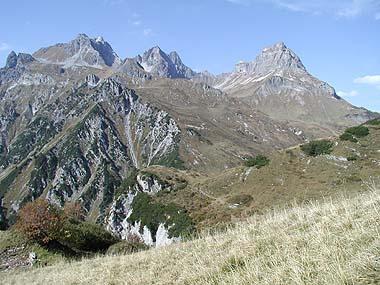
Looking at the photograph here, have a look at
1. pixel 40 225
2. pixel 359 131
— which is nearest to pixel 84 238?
pixel 40 225

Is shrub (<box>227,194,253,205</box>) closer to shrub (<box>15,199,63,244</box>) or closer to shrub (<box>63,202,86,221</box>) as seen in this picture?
shrub (<box>63,202,86,221</box>)

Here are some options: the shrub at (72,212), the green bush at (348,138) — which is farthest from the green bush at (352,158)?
the shrub at (72,212)

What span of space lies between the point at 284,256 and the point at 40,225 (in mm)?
32924

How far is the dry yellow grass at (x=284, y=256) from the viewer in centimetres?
685

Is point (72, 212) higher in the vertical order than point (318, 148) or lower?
lower

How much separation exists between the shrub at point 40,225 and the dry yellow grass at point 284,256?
940 inches

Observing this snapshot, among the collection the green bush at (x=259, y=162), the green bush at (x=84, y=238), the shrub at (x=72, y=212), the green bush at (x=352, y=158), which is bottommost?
the green bush at (x=84, y=238)

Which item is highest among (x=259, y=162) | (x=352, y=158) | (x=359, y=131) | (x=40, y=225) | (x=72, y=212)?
(x=359, y=131)

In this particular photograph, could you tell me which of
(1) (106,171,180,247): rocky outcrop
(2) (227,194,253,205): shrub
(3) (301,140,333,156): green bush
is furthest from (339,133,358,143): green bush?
(1) (106,171,180,247): rocky outcrop

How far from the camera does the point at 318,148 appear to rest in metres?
75.8

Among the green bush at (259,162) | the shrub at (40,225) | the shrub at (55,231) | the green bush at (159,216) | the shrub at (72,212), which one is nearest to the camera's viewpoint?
the shrub at (40,225)

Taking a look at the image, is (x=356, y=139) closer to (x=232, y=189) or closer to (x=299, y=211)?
(x=232, y=189)

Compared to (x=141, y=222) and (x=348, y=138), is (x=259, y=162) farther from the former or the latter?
(x=141, y=222)

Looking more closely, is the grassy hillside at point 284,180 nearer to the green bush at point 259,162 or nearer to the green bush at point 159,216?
the green bush at point 259,162
